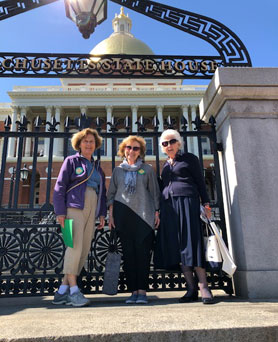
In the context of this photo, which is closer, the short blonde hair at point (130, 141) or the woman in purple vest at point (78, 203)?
the woman in purple vest at point (78, 203)

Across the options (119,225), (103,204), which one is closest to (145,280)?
(119,225)

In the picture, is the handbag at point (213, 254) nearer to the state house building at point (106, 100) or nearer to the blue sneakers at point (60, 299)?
the blue sneakers at point (60, 299)

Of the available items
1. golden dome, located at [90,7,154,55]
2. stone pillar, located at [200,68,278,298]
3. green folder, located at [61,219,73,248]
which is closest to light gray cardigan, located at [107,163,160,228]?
green folder, located at [61,219,73,248]

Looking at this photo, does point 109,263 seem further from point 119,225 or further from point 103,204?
point 103,204

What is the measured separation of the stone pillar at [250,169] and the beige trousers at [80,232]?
5.05 feet

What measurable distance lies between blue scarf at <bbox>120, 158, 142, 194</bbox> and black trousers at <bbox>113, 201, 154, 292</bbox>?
0.19 meters

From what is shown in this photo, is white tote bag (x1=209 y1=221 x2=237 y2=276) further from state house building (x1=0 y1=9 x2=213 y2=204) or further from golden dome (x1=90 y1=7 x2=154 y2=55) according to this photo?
golden dome (x1=90 y1=7 x2=154 y2=55)

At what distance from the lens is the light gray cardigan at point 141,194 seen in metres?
2.95

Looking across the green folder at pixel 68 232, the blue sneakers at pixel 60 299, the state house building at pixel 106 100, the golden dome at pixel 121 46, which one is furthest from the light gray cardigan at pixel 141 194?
the golden dome at pixel 121 46

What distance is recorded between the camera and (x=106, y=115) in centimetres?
3534

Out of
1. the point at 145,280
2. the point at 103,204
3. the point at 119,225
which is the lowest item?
the point at 145,280

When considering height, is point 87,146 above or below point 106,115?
below

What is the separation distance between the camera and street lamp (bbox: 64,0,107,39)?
3961 millimetres

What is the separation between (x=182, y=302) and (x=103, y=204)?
4.12 feet
